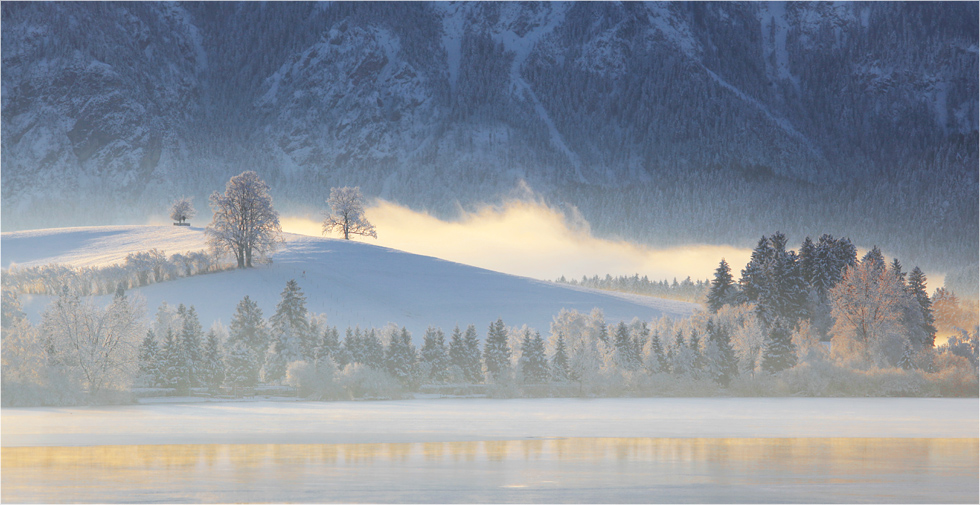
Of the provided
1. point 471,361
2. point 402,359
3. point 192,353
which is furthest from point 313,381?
point 471,361

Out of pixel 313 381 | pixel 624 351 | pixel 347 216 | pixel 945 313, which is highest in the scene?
pixel 347 216

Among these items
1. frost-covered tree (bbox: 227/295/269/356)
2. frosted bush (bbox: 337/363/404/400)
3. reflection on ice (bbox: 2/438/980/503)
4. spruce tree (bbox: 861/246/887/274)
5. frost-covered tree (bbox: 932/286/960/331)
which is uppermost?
spruce tree (bbox: 861/246/887/274)

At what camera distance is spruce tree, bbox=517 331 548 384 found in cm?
7881

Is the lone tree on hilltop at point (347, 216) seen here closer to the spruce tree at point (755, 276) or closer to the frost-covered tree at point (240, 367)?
the spruce tree at point (755, 276)

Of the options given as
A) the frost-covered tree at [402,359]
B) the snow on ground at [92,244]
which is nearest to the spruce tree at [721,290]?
the frost-covered tree at [402,359]

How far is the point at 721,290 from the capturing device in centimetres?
10244

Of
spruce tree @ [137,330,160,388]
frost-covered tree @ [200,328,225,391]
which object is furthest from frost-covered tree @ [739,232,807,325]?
spruce tree @ [137,330,160,388]

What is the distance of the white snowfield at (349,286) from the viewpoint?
316ft

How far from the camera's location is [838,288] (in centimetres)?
8794

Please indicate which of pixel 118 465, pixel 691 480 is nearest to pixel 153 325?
pixel 118 465

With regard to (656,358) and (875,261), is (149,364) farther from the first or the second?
(875,261)

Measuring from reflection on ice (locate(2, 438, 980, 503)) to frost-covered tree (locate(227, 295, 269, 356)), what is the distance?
40.4 metres

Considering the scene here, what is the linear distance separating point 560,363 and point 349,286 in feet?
120

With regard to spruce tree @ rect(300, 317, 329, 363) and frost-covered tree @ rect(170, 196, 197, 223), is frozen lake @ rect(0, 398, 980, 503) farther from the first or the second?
frost-covered tree @ rect(170, 196, 197, 223)
